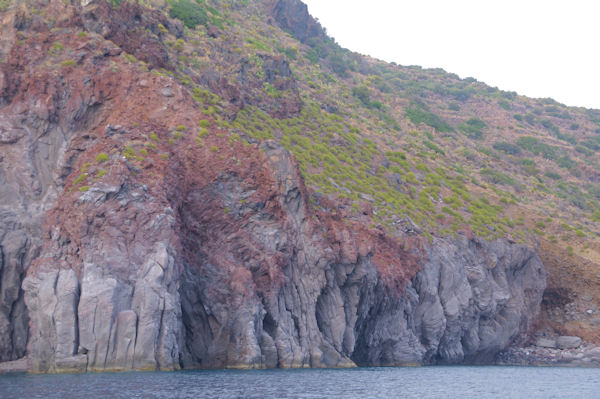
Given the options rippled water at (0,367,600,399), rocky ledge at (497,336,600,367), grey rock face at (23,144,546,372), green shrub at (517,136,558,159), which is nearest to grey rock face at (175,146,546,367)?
grey rock face at (23,144,546,372)

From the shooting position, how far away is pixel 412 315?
54.0m

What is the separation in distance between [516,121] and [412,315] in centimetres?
9629

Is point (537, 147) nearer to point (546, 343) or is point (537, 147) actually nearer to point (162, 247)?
point (546, 343)

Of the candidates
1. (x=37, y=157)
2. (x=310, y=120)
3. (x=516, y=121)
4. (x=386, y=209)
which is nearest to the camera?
(x=37, y=157)

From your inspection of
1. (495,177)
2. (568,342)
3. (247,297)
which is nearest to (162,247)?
(247,297)

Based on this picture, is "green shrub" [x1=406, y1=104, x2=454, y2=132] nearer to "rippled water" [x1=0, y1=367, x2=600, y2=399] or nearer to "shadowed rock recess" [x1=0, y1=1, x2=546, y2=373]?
"shadowed rock recess" [x1=0, y1=1, x2=546, y2=373]

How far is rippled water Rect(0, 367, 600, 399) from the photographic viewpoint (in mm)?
26969

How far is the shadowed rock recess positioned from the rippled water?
9.90 feet

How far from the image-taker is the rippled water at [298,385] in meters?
27.0

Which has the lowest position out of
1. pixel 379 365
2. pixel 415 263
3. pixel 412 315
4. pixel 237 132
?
pixel 379 365

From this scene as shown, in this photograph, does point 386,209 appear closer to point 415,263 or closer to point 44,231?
point 415,263

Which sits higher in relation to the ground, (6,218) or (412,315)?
(6,218)

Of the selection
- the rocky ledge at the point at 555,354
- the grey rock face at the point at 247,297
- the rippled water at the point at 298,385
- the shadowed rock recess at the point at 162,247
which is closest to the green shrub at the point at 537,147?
the rocky ledge at the point at 555,354

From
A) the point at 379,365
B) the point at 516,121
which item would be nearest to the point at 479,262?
the point at 379,365
